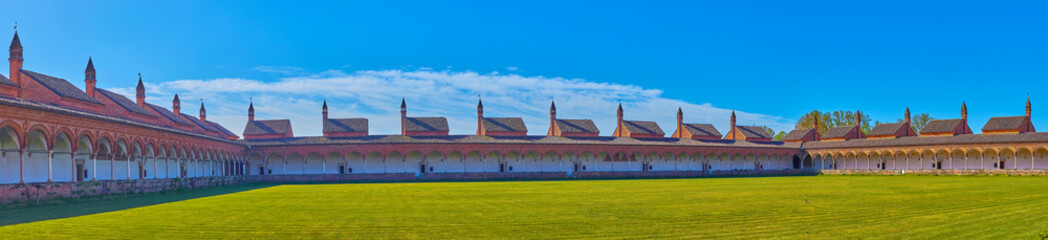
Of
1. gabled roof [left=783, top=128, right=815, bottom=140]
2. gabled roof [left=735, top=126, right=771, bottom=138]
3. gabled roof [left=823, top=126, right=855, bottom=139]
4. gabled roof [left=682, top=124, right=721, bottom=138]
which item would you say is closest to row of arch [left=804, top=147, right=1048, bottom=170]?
gabled roof [left=823, top=126, right=855, bottom=139]

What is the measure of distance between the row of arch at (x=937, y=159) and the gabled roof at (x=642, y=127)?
49.0 ft

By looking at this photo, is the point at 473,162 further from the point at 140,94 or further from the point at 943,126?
the point at 943,126

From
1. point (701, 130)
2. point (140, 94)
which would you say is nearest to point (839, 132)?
point (701, 130)

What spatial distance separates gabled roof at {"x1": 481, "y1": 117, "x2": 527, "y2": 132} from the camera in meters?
61.2

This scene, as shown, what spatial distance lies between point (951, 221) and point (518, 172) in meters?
42.7

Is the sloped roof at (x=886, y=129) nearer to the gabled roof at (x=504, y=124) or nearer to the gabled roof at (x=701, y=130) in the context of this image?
the gabled roof at (x=701, y=130)

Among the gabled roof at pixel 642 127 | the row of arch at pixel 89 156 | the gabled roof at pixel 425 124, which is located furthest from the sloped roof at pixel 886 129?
the row of arch at pixel 89 156

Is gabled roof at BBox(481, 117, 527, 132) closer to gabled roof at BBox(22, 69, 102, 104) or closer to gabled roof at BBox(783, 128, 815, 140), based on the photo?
gabled roof at BBox(783, 128, 815, 140)

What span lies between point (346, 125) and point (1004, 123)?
5603 centimetres

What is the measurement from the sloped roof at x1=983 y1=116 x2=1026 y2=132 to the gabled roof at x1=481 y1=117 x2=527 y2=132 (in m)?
40.1

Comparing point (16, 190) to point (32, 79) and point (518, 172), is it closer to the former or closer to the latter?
point (32, 79)

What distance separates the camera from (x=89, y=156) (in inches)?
1222

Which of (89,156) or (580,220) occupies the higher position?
(89,156)

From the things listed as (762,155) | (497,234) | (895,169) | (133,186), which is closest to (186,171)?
(133,186)
